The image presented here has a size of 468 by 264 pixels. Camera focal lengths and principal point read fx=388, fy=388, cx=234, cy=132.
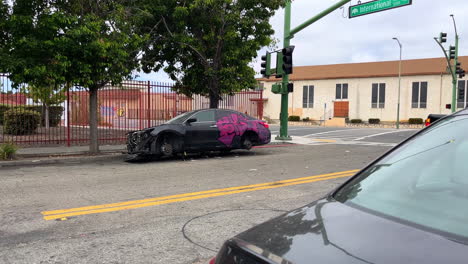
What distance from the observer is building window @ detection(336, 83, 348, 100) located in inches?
2299

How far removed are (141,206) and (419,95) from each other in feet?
175

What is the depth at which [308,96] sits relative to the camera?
62219mm

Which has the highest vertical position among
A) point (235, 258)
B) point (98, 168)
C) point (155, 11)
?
point (155, 11)

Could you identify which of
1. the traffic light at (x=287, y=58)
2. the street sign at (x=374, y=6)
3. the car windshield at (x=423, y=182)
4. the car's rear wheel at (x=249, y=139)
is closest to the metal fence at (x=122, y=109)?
the traffic light at (x=287, y=58)

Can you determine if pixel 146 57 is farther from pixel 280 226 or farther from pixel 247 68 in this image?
pixel 280 226

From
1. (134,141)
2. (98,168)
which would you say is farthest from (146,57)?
(98,168)

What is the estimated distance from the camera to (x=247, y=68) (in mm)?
16062

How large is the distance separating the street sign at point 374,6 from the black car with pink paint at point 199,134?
6563mm

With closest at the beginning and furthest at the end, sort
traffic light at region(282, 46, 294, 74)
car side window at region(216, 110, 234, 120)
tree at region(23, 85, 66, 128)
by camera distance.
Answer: car side window at region(216, 110, 234, 120)
tree at region(23, 85, 66, 128)
traffic light at region(282, 46, 294, 74)

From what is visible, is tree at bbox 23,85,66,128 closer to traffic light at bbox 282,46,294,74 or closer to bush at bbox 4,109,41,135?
bush at bbox 4,109,41,135

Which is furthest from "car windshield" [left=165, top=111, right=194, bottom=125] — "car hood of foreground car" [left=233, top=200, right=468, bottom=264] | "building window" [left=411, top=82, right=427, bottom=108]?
"building window" [left=411, top=82, right=427, bottom=108]

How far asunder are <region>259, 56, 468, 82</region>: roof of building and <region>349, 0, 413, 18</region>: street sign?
3978cm

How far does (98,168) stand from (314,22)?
11.2 m

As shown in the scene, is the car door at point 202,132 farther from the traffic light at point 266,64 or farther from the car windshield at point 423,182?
the car windshield at point 423,182
